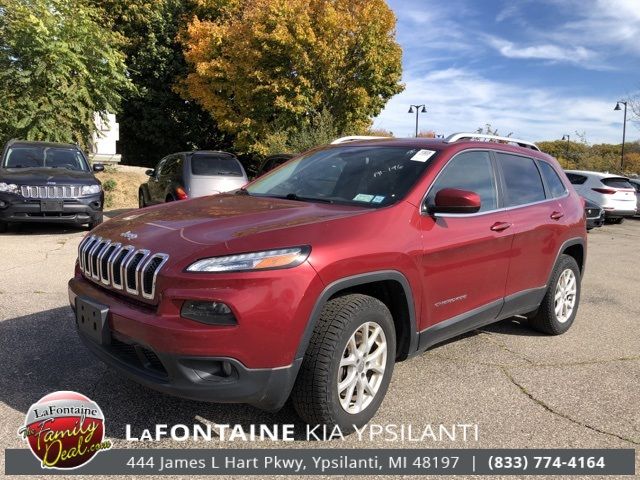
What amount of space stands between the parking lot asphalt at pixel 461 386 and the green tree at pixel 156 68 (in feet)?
72.7

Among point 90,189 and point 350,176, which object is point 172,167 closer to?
point 90,189

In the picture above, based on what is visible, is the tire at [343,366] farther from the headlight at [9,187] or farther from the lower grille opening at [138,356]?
the headlight at [9,187]

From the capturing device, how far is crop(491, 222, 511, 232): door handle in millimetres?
3867

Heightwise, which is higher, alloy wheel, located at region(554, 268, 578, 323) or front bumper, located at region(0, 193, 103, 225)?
front bumper, located at region(0, 193, 103, 225)

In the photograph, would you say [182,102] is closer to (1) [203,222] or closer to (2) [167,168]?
(2) [167,168]

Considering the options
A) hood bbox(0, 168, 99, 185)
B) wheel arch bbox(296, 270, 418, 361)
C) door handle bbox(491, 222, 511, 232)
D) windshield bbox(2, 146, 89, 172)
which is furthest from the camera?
windshield bbox(2, 146, 89, 172)

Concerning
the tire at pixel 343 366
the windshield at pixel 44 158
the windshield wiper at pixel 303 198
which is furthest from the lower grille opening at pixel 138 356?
the windshield at pixel 44 158

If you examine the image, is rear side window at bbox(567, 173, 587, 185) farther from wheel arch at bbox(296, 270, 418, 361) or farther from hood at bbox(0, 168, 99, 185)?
wheel arch at bbox(296, 270, 418, 361)

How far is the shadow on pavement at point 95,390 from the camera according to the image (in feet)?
10.2

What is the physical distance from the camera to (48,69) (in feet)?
47.4

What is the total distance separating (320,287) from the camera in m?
2.68

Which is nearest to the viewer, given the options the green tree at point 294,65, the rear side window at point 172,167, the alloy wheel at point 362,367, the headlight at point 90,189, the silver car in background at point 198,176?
the alloy wheel at point 362,367

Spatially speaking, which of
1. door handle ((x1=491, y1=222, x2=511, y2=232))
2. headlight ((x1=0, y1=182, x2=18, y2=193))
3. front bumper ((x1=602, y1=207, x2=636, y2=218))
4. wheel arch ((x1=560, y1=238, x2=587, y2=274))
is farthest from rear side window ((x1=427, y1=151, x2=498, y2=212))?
front bumper ((x1=602, y1=207, x2=636, y2=218))

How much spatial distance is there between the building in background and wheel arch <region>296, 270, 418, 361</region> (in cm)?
1561
